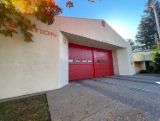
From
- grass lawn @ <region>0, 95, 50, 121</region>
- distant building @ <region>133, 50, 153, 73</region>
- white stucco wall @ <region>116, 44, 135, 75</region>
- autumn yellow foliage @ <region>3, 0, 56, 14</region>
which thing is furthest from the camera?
distant building @ <region>133, 50, 153, 73</region>

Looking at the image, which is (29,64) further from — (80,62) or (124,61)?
(124,61)

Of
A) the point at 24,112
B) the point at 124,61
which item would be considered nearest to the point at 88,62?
the point at 124,61

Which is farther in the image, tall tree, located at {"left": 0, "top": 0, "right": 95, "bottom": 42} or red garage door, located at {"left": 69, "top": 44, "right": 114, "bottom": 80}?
red garage door, located at {"left": 69, "top": 44, "right": 114, "bottom": 80}

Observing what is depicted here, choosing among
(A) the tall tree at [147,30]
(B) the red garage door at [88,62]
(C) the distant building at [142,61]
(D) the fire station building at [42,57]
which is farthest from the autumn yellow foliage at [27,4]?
(A) the tall tree at [147,30]

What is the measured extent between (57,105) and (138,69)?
1657cm

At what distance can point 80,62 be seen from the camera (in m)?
9.99

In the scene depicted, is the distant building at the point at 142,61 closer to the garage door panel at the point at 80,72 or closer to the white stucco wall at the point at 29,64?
the garage door panel at the point at 80,72

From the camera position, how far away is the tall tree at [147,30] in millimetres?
32094

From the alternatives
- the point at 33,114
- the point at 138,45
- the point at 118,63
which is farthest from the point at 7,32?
the point at 138,45

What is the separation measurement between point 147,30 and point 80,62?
2982 centimetres

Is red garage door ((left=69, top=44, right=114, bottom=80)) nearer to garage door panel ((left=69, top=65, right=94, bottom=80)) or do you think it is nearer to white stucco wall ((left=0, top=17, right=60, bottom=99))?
garage door panel ((left=69, top=65, right=94, bottom=80))

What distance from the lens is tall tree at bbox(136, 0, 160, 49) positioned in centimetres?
3209

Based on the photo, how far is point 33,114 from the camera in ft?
11.3

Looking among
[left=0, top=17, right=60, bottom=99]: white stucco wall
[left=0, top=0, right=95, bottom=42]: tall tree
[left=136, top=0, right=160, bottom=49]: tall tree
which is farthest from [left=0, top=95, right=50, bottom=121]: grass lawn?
[left=136, top=0, right=160, bottom=49]: tall tree
